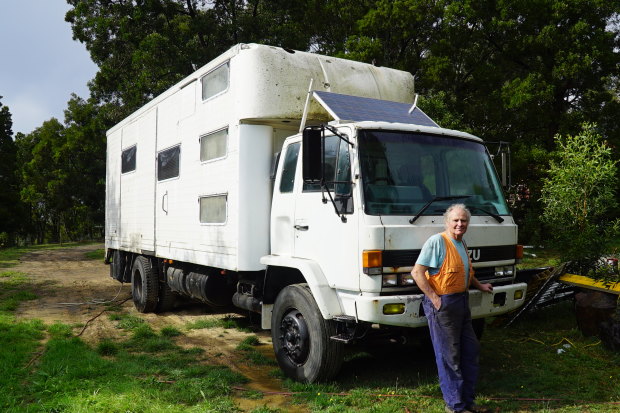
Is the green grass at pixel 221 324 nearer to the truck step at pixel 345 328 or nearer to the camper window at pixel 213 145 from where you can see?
the camper window at pixel 213 145

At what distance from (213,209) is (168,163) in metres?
2.09

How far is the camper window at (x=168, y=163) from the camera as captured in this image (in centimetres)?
807

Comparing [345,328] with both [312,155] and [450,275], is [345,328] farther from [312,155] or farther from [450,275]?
[312,155]

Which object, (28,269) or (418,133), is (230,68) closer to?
(418,133)

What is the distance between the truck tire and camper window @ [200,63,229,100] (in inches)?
107

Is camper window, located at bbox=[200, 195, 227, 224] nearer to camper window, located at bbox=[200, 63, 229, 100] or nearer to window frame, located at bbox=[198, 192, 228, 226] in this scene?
window frame, located at bbox=[198, 192, 228, 226]

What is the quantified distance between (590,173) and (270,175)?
4963mm

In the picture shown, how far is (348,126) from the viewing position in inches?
196

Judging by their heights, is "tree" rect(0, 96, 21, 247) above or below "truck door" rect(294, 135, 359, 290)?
above

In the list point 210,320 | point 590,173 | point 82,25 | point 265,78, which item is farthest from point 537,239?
point 82,25

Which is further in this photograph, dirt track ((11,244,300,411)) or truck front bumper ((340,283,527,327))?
dirt track ((11,244,300,411))

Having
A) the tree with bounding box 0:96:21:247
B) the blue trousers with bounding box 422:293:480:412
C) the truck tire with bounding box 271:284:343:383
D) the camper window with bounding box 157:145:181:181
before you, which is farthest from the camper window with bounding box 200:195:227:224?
the tree with bounding box 0:96:21:247

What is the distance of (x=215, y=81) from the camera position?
6855 millimetres

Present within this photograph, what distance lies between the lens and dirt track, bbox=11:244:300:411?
231 inches
